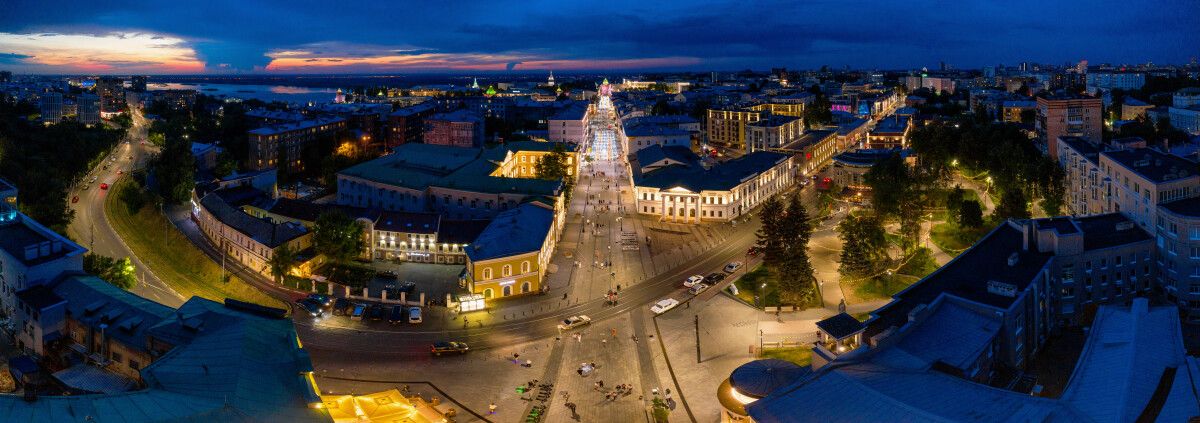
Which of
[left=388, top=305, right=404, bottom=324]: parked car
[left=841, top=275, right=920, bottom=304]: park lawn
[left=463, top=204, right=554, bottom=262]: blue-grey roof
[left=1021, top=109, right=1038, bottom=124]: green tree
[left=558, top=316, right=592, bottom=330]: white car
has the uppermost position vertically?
[left=1021, top=109, right=1038, bottom=124]: green tree

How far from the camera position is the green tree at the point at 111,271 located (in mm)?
32562

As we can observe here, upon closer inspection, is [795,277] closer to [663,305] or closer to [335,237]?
[663,305]

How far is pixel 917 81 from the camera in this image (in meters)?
174

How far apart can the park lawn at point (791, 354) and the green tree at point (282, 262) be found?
23088 millimetres

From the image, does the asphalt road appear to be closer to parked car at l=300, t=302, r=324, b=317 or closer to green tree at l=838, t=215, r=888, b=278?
parked car at l=300, t=302, r=324, b=317

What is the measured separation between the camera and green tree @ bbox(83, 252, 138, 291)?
1282 inches

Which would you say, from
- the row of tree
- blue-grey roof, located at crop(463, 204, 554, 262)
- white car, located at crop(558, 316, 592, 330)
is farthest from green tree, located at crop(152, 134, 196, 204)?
the row of tree

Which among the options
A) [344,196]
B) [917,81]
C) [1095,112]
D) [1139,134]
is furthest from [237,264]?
[917,81]

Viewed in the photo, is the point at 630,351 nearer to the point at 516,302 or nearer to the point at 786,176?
the point at 516,302

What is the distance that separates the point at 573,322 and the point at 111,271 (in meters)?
21.3

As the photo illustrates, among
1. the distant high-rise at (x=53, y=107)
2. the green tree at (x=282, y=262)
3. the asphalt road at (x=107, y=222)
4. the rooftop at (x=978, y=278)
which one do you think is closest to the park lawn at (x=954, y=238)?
the rooftop at (x=978, y=278)

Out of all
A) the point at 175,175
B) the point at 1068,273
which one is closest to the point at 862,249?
the point at 1068,273

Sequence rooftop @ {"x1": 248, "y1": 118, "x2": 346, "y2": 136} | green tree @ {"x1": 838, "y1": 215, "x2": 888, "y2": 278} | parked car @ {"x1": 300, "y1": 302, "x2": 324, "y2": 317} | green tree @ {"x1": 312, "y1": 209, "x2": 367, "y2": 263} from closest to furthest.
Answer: parked car @ {"x1": 300, "y1": 302, "x2": 324, "y2": 317} < green tree @ {"x1": 838, "y1": 215, "x2": 888, "y2": 278} < green tree @ {"x1": 312, "y1": 209, "x2": 367, "y2": 263} < rooftop @ {"x1": 248, "y1": 118, "x2": 346, "y2": 136}

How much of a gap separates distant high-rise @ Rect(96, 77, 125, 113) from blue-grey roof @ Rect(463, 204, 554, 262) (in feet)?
352
